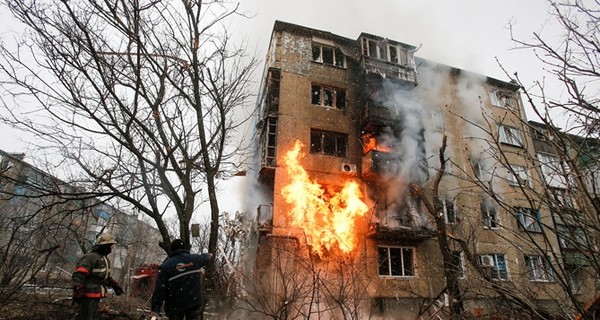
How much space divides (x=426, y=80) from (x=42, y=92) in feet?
70.4

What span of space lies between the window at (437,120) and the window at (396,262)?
8527 mm

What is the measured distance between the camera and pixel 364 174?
1730 cm

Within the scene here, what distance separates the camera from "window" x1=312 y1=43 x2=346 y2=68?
67.3ft

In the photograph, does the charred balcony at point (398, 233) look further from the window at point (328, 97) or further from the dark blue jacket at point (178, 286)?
the dark blue jacket at point (178, 286)

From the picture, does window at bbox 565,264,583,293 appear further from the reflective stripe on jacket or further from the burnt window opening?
the burnt window opening

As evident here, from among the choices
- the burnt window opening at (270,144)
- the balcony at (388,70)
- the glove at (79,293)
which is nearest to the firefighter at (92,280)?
the glove at (79,293)

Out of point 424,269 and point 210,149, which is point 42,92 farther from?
point 424,269

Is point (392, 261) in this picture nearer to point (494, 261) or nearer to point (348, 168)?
point (348, 168)

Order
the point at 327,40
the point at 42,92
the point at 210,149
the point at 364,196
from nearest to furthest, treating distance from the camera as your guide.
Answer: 1. the point at 42,92
2. the point at 210,149
3. the point at 364,196
4. the point at 327,40

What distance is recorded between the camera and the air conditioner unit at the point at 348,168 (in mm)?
17172

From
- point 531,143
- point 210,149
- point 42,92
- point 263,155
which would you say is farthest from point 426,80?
point 42,92

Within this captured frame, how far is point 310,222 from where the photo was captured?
1597 cm

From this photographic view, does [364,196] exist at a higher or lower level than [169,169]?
higher

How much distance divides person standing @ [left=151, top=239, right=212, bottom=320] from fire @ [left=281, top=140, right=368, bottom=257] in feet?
31.4
